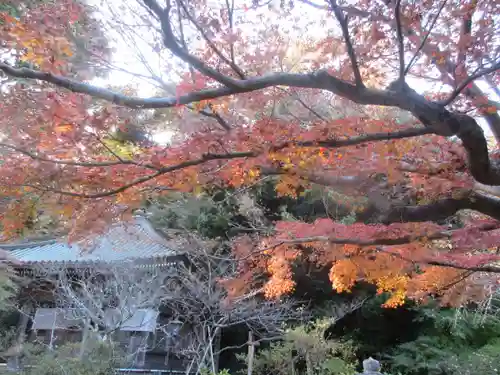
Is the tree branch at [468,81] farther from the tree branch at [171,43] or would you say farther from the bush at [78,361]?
the bush at [78,361]

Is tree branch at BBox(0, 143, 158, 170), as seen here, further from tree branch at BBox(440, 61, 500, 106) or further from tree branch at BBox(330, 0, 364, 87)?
tree branch at BBox(440, 61, 500, 106)

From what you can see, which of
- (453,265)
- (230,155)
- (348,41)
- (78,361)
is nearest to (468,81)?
(348,41)

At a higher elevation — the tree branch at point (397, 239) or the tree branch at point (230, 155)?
the tree branch at point (230, 155)

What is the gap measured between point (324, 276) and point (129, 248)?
528cm

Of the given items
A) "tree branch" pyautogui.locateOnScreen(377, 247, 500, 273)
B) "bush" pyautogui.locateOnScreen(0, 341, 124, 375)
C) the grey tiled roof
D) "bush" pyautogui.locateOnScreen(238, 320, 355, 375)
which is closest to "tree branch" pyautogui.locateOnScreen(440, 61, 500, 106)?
"tree branch" pyautogui.locateOnScreen(377, 247, 500, 273)

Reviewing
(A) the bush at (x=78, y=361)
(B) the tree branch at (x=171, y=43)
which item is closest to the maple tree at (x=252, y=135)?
(B) the tree branch at (x=171, y=43)

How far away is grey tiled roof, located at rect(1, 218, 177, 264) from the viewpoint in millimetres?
9336

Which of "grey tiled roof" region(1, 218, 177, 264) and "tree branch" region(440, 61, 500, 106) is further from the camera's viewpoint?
"grey tiled roof" region(1, 218, 177, 264)

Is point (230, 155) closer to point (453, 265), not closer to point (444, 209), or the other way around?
point (444, 209)

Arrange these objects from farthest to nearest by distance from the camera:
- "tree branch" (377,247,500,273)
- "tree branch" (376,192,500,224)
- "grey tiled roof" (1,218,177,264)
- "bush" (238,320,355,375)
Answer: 1. "grey tiled roof" (1,218,177,264)
2. "bush" (238,320,355,375)
3. "tree branch" (377,247,500,273)
4. "tree branch" (376,192,500,224)

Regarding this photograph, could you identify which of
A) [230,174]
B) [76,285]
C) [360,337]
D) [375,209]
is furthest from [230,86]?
[360,337]

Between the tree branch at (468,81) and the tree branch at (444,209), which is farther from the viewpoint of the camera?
the tree branch at (444,209)

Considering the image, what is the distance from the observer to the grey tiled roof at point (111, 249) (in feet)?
30.6

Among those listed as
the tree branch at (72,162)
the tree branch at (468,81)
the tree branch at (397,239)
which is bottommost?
the tree branch at (397,239)
